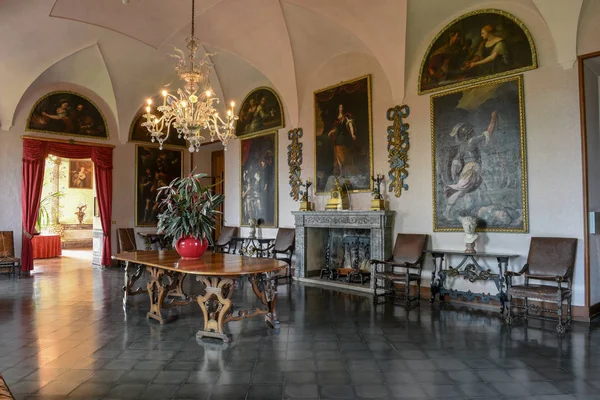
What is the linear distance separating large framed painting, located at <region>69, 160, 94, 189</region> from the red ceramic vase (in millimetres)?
14652

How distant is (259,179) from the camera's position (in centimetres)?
1059

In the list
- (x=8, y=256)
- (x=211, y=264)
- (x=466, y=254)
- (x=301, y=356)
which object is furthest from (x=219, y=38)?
(x=301, y=356)

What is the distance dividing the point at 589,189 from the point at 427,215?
239cm

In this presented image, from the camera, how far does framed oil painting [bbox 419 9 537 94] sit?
20.4 ft

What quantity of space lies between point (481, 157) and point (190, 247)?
4690 millimetres

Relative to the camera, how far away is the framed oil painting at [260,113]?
10156mm

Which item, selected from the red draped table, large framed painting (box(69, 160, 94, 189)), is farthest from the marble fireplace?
large framed painting (box(69, 160, 94, 189))

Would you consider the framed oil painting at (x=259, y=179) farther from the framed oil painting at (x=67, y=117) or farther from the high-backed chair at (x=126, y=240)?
the framed oil painting at (x=67, y=117)

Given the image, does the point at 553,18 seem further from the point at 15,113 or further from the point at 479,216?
the point at 15,113

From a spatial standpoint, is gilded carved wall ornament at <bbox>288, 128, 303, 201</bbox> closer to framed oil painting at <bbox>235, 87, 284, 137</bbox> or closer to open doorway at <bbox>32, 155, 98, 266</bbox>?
framed oil painting at <bbox>235, 87, 284, 137</bbox>

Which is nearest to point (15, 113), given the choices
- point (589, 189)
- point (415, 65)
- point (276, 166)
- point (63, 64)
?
point (63, 64)

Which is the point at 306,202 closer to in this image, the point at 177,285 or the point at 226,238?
the point at 226,238

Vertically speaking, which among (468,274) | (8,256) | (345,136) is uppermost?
(345,136)

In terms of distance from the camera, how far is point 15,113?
9727 mm
